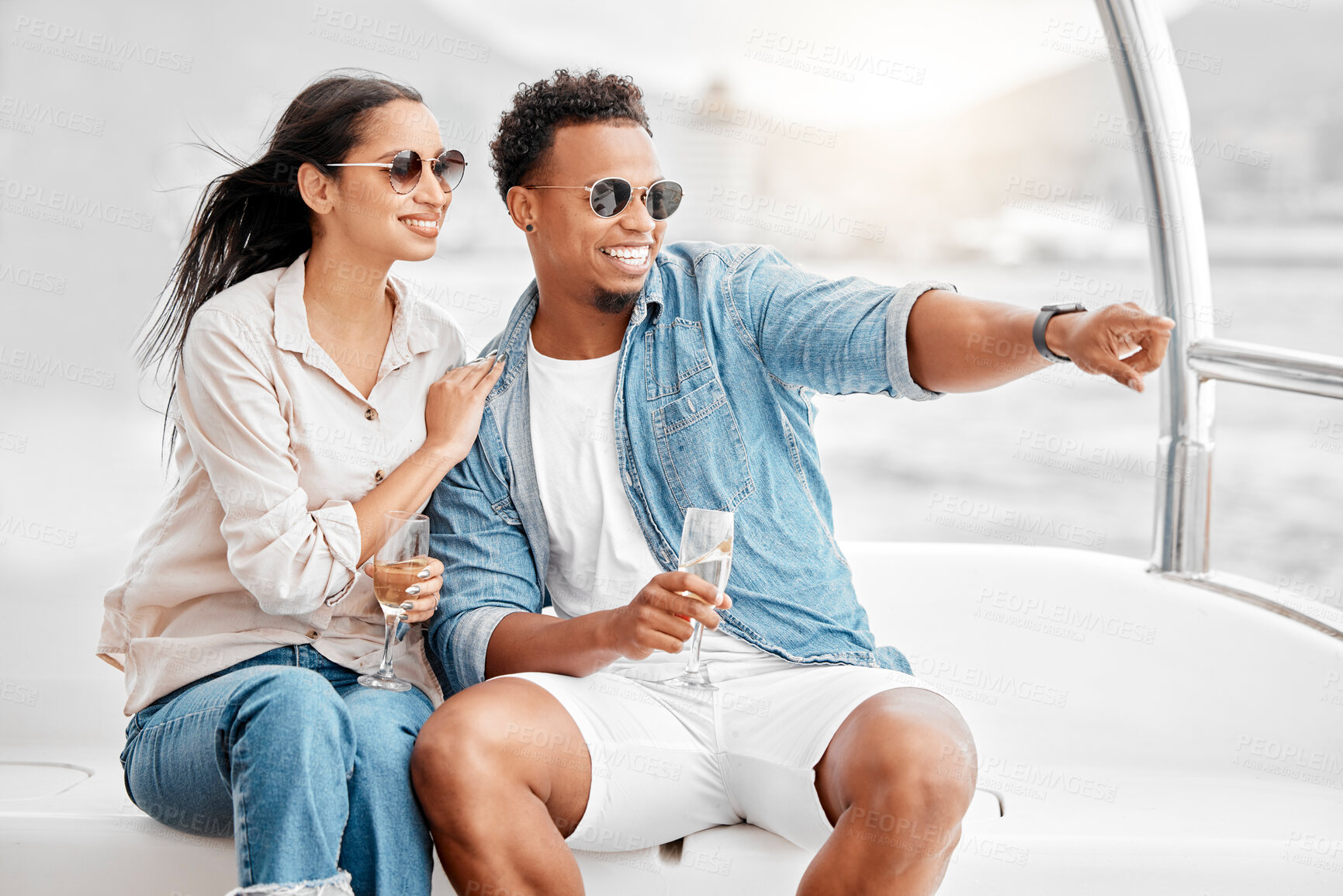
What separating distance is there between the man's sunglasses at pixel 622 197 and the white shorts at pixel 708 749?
974mm

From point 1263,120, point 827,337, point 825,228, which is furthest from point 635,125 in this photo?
point 1263,120

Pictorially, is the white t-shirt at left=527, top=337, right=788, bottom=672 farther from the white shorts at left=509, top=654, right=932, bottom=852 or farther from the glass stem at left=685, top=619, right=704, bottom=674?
the glass stem at left=685, top=619, right=704, bottom=674

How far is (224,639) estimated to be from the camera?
7.12 feet

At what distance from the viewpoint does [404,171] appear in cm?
230

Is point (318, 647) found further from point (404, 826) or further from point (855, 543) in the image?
point (855, 543)

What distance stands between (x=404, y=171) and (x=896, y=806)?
4.92 ft

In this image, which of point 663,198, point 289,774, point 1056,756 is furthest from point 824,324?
point 1056,756

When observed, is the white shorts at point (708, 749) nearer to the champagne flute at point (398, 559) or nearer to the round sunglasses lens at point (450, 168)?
the champagne flute at point (398, 559)

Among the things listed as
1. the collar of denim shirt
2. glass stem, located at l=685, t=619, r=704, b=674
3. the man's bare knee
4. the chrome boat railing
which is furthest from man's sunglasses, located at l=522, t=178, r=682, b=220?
the chrome boat railing

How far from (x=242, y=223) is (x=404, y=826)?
1305 mm

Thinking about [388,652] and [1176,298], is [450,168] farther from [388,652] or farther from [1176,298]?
[1176,298]

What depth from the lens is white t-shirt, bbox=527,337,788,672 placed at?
2.40m

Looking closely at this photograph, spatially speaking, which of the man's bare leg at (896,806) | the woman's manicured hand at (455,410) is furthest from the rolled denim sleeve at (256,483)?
the man's bare leg at (896,806)

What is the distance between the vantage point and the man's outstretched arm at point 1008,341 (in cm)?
178
